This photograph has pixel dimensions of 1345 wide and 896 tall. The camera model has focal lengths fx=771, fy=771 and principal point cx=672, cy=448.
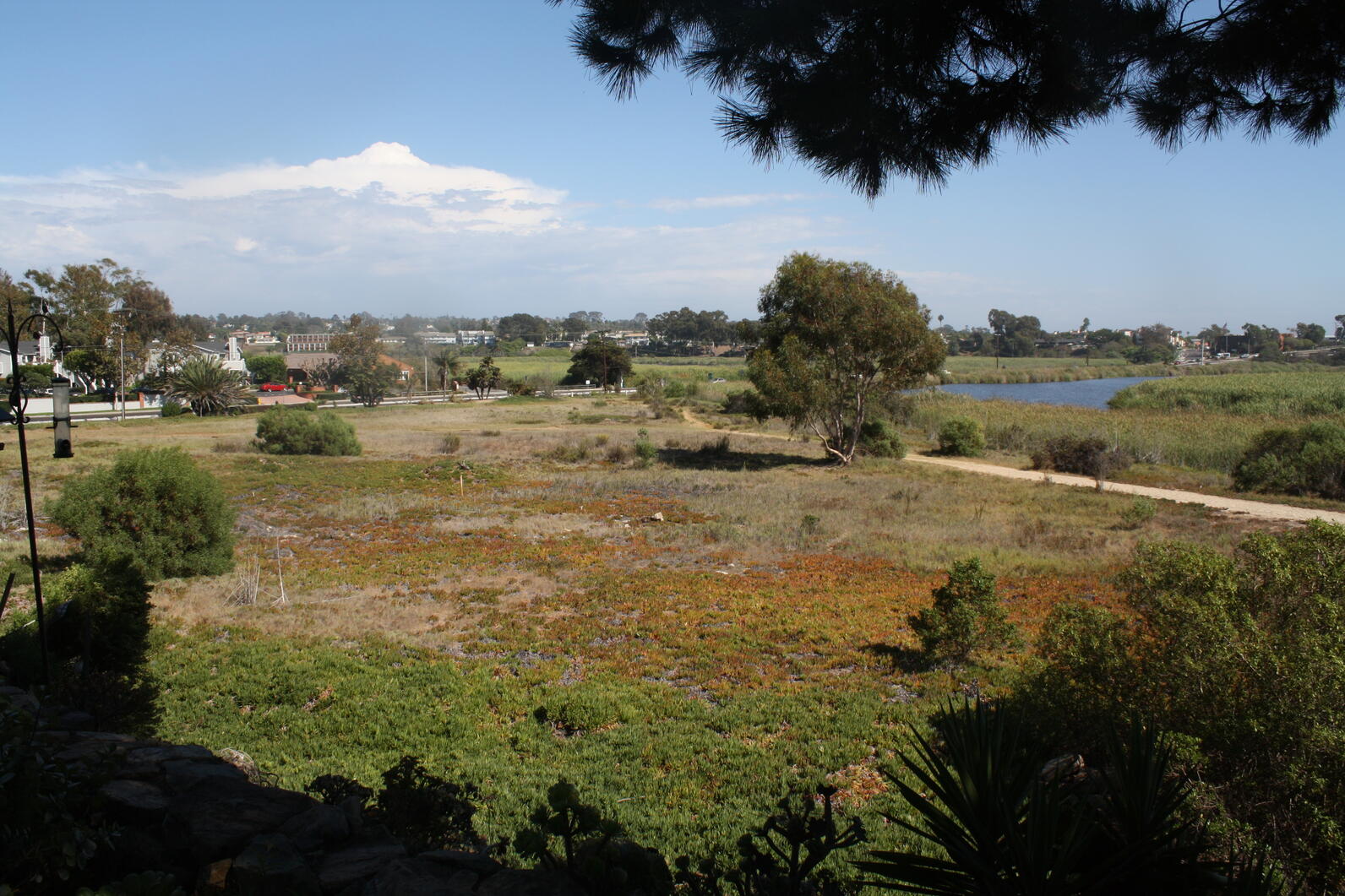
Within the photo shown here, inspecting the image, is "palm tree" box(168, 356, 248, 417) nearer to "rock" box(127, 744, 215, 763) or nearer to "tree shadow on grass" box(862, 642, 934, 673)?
"tree shadow on grass" box(862, 642, 934, 673)

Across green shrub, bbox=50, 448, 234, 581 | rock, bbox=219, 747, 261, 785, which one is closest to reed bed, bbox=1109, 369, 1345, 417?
green shrub, bbox=50, 448, 234, 581

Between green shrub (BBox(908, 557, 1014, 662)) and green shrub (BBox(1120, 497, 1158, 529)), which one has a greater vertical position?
green shrub (BBox(908, 557, 1014, 662))

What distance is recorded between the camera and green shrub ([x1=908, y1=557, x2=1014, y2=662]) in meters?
8.44

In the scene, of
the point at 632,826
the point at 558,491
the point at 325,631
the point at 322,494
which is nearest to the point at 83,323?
the point at 322,494

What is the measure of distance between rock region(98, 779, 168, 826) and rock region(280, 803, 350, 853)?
0.50 m

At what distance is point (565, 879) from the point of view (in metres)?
2.55

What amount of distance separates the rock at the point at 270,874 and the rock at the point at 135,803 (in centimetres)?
62

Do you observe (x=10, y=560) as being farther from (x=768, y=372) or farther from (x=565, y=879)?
(x=768, y=372)

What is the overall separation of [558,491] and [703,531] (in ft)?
22.2

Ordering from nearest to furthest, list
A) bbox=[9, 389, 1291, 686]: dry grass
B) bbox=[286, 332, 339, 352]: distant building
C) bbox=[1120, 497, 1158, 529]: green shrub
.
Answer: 1. bbox=[9, 389, 1291, 686]: dry grass
2. bbox=[1120, 497, 1158, 529]: green shrub
3. bbox=[286, 332, 339, 352]: distant building

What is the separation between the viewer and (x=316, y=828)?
3166mm

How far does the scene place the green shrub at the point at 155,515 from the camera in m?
11.8

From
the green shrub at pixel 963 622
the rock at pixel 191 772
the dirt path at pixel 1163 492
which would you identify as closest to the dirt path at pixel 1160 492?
the dirt path at pixel 1163 492

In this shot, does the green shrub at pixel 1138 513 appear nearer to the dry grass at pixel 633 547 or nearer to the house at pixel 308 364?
the dry grass at pixel 633 547
